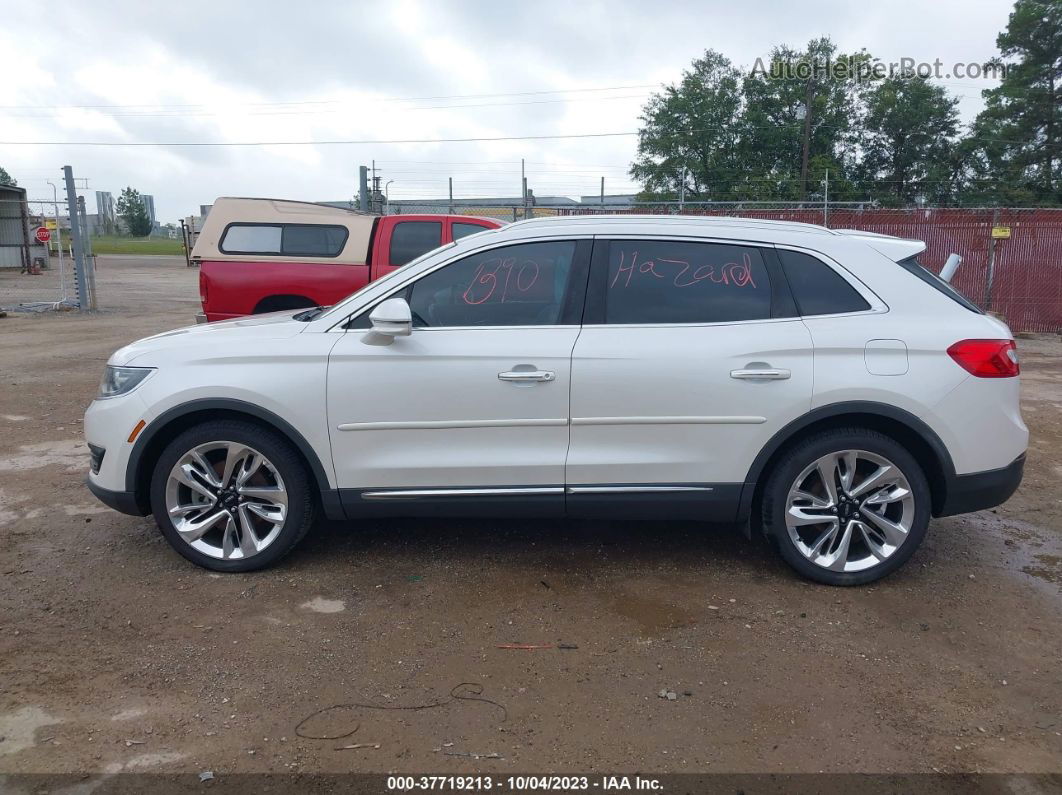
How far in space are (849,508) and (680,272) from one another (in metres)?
1.42

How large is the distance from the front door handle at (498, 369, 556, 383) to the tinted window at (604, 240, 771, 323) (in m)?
0.42

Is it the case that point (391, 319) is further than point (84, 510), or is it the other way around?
point (84, 510)

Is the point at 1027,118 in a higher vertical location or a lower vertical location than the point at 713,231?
higher

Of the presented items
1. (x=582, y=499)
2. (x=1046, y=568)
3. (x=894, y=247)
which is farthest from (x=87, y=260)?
(x=1046, y=568)

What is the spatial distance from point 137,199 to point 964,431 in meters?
95.1

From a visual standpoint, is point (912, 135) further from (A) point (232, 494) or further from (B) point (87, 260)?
(A) point (232, 494)

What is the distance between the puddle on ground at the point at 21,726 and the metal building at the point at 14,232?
1277 inches

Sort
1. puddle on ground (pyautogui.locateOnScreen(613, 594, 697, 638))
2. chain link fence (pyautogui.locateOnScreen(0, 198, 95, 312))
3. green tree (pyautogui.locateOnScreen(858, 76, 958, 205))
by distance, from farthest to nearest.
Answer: green tree (pyautogui.locateOnScreen(858, 76, 958, 205)) → chain link fence (pyautogui.locateOnScreen(0, 198, 95, 312)) → puddle on ground (pyautogui.locateOnScreen(613, 594, 697, 638))

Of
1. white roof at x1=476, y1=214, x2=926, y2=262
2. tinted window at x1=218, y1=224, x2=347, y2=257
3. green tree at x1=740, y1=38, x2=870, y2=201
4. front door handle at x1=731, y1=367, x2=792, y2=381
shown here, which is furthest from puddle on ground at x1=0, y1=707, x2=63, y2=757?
green tree at x1=740, y1=38, x2=870, y2=201

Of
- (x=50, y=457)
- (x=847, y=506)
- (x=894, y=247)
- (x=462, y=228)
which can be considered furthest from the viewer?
(x=462, y=228)

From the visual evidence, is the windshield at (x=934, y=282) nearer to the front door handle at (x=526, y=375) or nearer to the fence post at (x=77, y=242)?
the front door handle at (x=526, y=375)

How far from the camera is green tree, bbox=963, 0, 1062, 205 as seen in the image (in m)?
35.1

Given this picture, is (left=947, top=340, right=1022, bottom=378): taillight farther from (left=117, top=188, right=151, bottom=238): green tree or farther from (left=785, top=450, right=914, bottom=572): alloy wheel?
(left=117, top=188, right=151, bottom=238): green tree

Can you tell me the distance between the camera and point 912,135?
1588 inches
